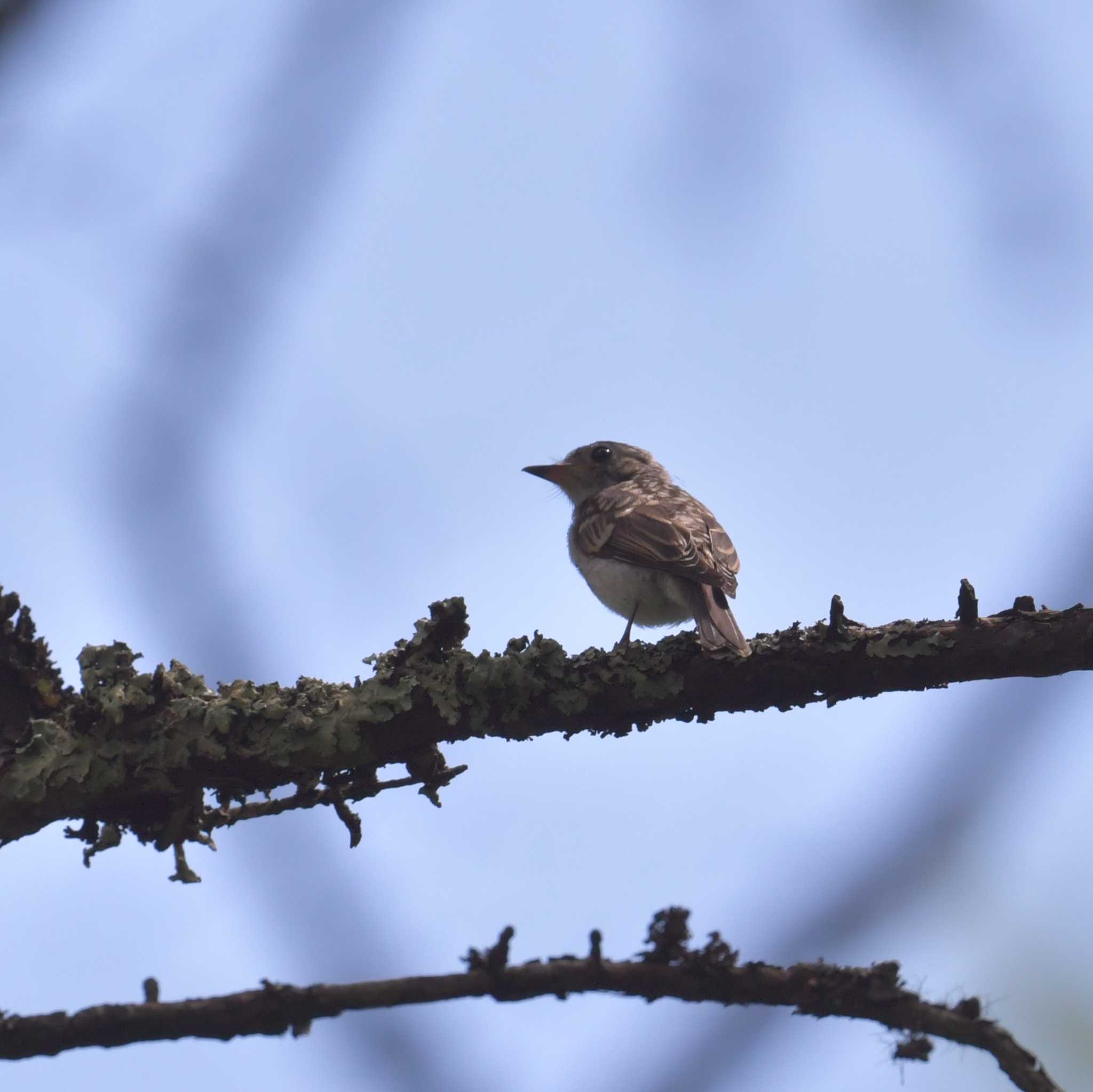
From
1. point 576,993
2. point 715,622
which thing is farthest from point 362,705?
point 576,993

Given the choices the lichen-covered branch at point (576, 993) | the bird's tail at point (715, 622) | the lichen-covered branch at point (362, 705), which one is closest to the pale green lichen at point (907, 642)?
the lichen-covered branch at point (362, 705)

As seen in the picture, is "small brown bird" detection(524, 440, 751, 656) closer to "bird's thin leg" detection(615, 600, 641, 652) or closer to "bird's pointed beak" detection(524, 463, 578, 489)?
"bird's thin leg" detection(615, 600, 641, 652)

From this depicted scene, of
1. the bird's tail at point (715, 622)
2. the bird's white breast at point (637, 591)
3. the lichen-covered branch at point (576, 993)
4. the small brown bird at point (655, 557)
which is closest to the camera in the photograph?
the lichen-covered branch at point (576, 993)

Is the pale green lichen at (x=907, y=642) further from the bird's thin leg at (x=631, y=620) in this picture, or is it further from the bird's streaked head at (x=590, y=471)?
the bird's streaked head at (x=590, y=471)

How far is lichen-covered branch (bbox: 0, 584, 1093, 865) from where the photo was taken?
3828 millimetres

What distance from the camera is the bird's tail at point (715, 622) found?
4.20 metres

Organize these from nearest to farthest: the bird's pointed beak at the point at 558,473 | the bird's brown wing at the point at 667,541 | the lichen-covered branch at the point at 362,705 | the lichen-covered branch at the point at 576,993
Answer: the lichen-covered branch at the point at 576,993, the lichen-covered branch at the point at 362,705, the bird's brown wing at the point at 667,541, the bird's pointed beak at the point at 558,473

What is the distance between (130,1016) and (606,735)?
206cm

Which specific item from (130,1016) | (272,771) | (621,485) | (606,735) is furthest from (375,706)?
(621,485)

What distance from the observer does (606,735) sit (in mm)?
4152

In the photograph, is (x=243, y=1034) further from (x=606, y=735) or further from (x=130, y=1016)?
(x=606, y=735)

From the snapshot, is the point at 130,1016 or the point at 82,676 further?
the point at 82,676

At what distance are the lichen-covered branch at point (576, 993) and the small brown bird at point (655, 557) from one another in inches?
→ 112

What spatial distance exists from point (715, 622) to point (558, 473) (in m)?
4.18
